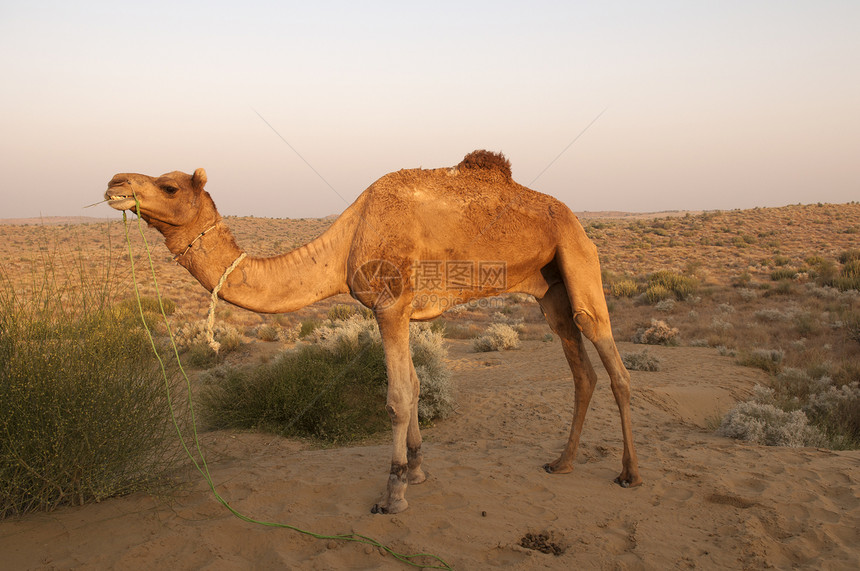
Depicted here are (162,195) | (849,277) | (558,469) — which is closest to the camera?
(162,195)

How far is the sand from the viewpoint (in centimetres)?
370

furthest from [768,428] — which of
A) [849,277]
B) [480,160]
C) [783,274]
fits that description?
[783,274]

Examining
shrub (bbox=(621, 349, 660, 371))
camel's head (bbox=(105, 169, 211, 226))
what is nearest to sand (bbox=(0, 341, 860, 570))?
camel's head (bbox=(105, 169, 211, 226))

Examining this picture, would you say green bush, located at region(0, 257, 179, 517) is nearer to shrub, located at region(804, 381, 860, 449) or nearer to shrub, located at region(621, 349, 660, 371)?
shrub, located at region(804, 381, 860, 449)

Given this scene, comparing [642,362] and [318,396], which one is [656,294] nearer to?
[642,362]

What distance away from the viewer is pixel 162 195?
366 centimetres

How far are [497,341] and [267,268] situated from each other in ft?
37.5

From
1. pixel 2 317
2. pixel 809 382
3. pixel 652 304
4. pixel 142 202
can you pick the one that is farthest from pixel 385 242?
pixel 652 304

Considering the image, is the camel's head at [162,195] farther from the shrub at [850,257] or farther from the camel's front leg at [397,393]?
the shrub at [850,257]

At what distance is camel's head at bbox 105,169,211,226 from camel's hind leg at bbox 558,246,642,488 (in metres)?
3.16

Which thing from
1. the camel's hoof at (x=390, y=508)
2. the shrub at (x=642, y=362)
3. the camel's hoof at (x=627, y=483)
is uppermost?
the camel's hoof at (x=390, y=508)

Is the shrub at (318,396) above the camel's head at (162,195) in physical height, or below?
below

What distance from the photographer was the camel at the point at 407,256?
Answer: 3936 millimetres

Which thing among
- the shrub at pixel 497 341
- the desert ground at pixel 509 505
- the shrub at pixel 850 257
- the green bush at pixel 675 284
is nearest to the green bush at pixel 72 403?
the desert ground at pixel 509 505
